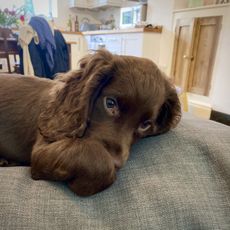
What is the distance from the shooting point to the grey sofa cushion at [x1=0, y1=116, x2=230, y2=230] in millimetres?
533

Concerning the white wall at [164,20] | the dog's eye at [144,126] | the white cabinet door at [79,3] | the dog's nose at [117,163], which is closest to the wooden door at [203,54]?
the white wall at [164,20]

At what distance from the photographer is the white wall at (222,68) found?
324cm

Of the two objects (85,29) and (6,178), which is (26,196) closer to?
(6,178)

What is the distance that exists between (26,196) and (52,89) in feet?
1.10

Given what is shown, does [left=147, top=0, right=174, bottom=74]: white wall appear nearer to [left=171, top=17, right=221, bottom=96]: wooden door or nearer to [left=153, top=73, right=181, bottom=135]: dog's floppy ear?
[left=171, top=17, right=221, bottom=96]: wooden door

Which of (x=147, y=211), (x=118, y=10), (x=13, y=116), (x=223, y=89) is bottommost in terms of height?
(x=223, y=89)

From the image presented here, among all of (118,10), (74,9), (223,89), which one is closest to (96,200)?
(223,89)

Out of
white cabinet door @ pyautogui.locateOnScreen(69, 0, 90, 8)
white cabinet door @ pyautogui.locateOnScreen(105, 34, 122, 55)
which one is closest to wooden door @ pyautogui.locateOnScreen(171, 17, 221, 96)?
white cabinet door @ pyautogui.locateOnScreen(105, 34, 122, 55)

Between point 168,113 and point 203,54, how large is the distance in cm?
322

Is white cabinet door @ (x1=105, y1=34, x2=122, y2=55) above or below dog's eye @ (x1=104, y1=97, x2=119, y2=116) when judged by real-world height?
below

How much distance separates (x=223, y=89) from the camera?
3.36 metres

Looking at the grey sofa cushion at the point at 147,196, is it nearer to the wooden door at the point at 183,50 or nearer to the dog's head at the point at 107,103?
the dog's head at the point at 107,103

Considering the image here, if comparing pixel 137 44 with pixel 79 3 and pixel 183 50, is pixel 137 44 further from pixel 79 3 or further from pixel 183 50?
pixel 79 3

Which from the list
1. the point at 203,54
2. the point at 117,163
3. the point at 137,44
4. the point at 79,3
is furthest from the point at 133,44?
the point at 117,163
